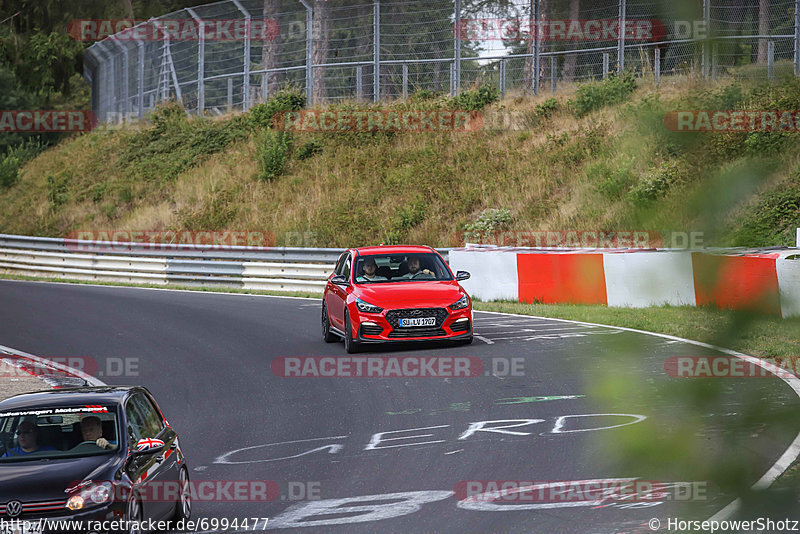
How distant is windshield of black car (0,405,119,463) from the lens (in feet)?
22.5

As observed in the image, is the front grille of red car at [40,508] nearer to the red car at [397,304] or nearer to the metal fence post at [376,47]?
the red car at [397,304]

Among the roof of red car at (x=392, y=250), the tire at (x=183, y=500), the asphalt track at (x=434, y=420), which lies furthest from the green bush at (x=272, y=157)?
the tire at (x=183, y=500)

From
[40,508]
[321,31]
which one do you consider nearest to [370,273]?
[40,508]

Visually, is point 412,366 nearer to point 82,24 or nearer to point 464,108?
point 464,108

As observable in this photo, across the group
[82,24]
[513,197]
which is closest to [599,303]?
[513,197]

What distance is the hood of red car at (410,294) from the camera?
628 inches

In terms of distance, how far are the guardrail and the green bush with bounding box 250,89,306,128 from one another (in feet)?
33.9

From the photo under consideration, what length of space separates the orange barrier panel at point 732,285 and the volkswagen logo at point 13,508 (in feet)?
16.9

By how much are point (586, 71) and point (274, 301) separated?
14045 mm

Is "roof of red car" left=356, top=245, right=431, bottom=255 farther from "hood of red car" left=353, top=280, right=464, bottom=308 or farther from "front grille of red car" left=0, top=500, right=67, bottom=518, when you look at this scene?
"front grille of red car" left=0, top=500, right=67, bottom=518

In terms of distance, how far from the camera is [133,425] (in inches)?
285

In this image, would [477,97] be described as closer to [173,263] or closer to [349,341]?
[173,263]

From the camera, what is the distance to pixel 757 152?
1.54 meters

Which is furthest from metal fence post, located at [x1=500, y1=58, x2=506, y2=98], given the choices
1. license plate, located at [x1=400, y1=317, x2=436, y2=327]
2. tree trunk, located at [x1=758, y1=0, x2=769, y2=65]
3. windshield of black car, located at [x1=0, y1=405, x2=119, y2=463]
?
tree trunk, located at [x1=758, y1=0, x2=769, y2=65]
